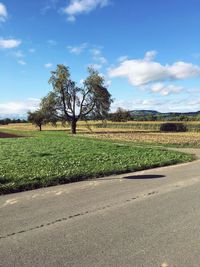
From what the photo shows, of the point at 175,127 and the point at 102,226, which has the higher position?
the point at 102,226

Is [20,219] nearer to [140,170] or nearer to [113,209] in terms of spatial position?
[113,209]

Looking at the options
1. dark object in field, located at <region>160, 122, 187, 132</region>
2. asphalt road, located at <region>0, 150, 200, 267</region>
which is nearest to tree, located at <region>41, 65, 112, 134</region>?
dark object in field, located at <region>160, 122, 187, 132</region>

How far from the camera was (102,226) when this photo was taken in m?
5.36

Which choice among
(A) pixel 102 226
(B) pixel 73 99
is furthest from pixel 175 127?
(A) pixel 102 226

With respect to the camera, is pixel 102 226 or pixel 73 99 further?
pixel 73 99

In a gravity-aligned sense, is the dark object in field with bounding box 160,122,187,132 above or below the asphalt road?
below

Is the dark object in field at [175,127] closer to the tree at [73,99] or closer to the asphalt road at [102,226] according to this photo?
the tree at [73,99]

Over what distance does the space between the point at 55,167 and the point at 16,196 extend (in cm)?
417

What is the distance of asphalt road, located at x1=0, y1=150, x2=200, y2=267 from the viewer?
4.18m

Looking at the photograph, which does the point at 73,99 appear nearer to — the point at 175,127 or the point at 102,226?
the point at 175,127

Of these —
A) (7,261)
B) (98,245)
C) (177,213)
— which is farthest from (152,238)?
(7,261)

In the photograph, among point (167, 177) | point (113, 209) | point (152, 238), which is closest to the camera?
point (152, 238)

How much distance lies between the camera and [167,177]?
1018cm

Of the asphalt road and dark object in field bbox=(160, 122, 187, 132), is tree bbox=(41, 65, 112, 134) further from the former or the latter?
the asphalt road
